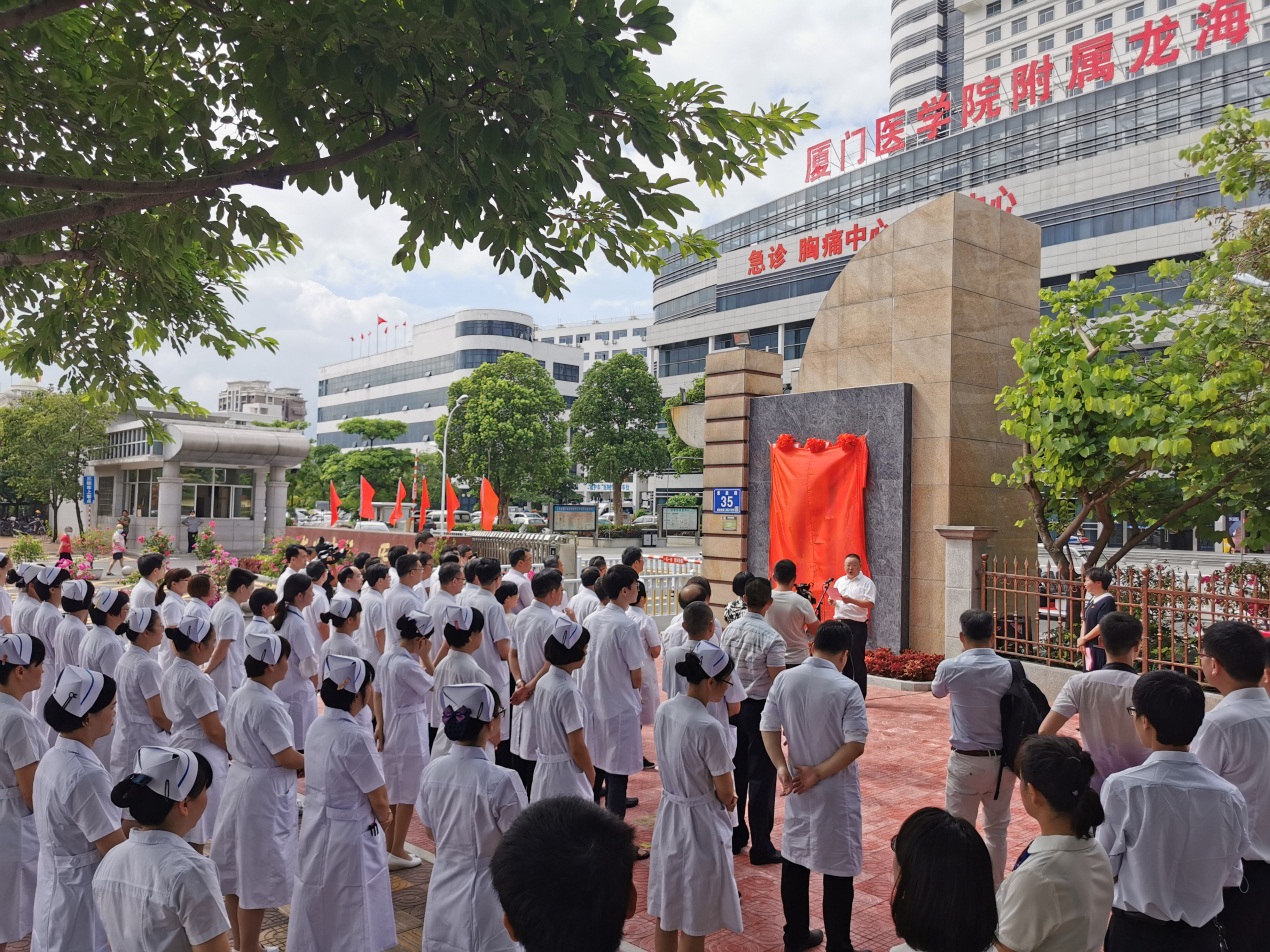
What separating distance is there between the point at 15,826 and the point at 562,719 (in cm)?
254

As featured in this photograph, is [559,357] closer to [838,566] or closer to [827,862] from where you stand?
[838,566]

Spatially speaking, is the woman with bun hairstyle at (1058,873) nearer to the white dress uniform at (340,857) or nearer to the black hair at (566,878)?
the black hair at (566,878)

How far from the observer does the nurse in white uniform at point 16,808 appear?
12.7ft

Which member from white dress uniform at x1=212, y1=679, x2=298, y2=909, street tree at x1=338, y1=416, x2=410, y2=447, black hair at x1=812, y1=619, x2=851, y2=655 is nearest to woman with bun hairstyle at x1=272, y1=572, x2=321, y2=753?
white dress uniform at x1=212, y1=679, x2=298, y2=909

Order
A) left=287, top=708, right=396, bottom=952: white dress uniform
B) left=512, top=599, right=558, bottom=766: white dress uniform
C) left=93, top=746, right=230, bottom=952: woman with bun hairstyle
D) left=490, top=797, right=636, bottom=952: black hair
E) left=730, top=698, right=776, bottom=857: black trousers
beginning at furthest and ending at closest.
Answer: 1. left=512, top=599, right=558, bottom=766: white dress uniform
2. left=730, top=698, right=776, bottom=857: black trousers
3. left=287, top=708, right=396, bottom=952: white dress uniform
4. left=93, top=746, right=230, bottom=952: woman with bun hairstyle
5. left=490, top=797, right=636, bottom=952: black hair

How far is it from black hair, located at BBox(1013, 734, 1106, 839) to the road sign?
10.5 meters

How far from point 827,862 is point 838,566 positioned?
769 centimetres

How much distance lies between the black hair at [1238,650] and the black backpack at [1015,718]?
112 centimetres

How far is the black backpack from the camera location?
4.70 m

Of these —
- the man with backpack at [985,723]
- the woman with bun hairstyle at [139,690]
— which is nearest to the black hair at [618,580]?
the man with backpack at [985,723]

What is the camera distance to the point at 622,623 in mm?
6219

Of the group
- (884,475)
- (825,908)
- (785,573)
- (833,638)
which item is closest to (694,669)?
(833,638)

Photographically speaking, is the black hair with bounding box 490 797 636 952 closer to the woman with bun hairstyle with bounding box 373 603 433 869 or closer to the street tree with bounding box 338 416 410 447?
the woman with bun hairstyle with bounding box 373 603 433 869

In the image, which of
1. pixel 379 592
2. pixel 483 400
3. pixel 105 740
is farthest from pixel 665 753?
pixel 483 400
